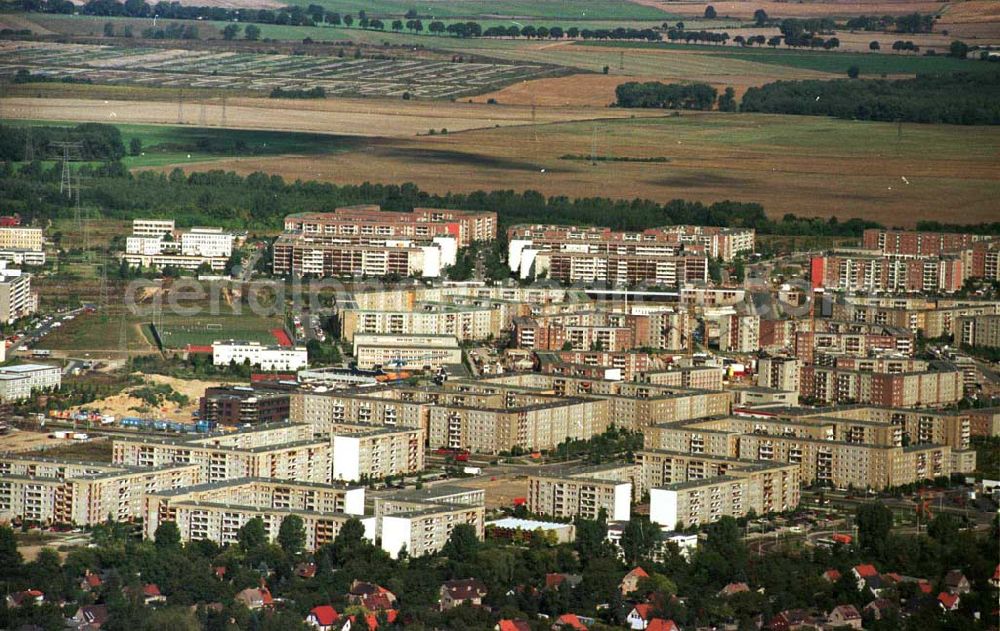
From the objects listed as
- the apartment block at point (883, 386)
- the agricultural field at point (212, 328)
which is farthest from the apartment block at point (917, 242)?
the agricultural field at point (212, 328)

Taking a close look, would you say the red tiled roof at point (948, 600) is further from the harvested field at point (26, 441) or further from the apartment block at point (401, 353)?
the apartment block at point (401, 353)

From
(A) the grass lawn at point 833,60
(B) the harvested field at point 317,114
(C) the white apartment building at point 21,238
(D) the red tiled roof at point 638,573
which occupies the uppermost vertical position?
(A) the grass lawn at point 833,60

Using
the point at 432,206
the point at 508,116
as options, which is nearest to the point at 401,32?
the point at 508,116

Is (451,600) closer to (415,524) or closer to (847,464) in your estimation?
(415,524)

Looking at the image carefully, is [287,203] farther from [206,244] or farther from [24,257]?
[24,257]

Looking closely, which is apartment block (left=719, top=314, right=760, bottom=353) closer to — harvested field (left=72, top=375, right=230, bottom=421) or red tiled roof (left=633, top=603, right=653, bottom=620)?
harvested field (left=72, top=375, right=230, bottom=421)
